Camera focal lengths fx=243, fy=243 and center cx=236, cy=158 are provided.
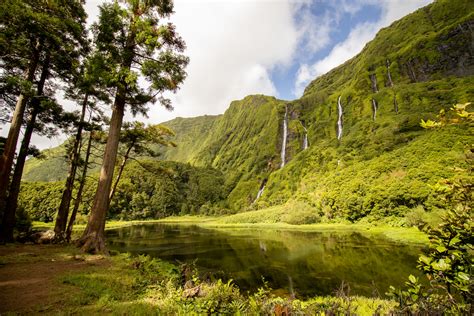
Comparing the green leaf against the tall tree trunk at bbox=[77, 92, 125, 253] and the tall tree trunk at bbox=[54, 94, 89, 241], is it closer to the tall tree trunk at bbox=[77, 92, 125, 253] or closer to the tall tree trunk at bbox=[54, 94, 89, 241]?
the tall tree trunk at bbox=[77, 92, 125, 253]

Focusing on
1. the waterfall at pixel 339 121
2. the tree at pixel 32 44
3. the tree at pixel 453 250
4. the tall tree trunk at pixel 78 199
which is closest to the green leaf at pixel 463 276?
the tree at pixel 453 250

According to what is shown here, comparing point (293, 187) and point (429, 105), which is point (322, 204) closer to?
point (293, 187)

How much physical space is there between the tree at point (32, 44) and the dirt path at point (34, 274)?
3.61 m

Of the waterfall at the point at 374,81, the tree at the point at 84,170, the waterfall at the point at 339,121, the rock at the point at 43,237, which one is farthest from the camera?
the waterfall at the point at 374,81

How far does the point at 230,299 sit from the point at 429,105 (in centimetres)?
10623

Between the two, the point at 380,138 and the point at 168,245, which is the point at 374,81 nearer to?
the point at 380,138

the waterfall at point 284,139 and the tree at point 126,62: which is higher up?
the waterfall at point 284,139

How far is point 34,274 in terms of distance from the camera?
812 centimetres

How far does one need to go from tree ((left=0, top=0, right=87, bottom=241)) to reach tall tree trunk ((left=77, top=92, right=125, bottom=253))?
12.1 ft

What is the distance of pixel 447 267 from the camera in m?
2.39

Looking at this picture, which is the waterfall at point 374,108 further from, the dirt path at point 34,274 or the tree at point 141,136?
the dirt path at point 34,274

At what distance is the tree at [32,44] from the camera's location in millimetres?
10469

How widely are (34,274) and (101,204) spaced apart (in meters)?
4.49

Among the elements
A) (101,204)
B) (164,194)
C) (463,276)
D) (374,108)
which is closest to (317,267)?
(101,204)
